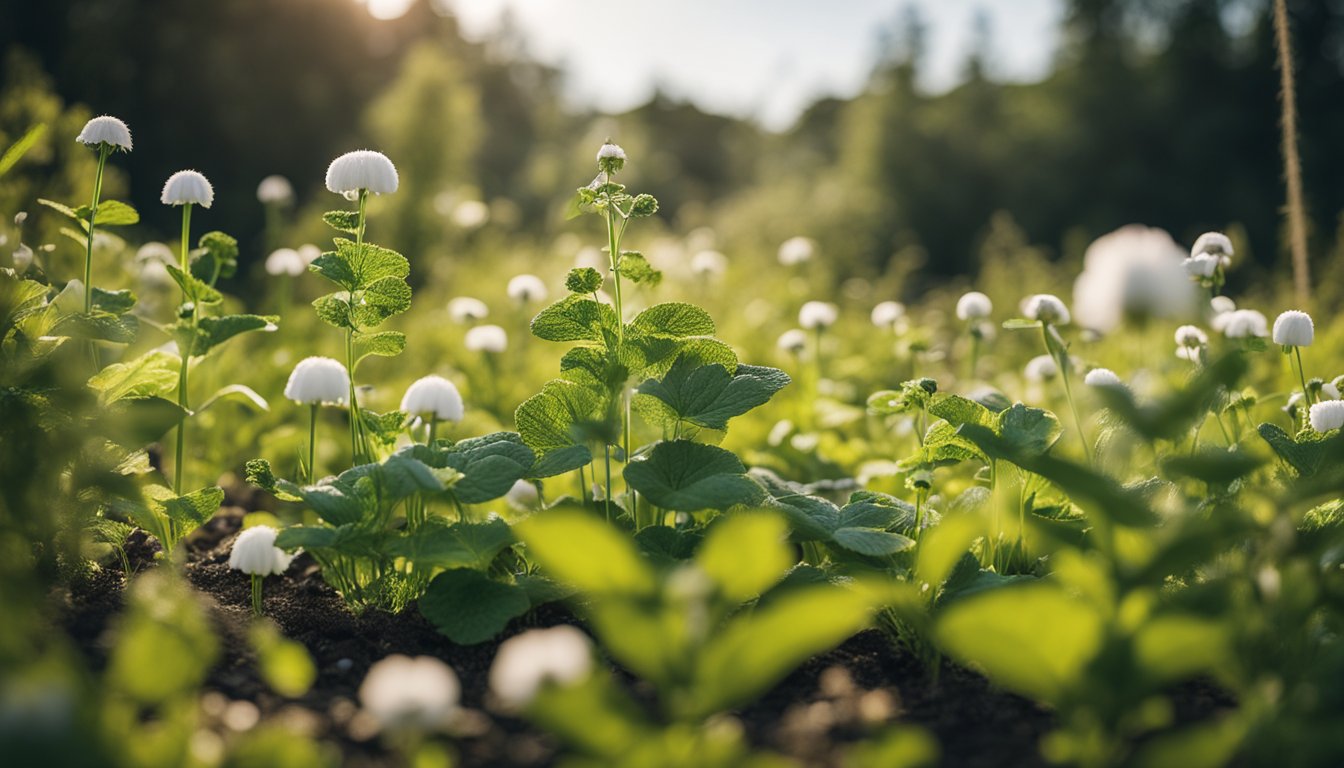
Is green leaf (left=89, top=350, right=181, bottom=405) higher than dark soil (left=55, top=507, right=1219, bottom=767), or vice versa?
green leaf (left=89, top=350, right=181, bottom=405)

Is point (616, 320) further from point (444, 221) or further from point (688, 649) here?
point (444, 221)

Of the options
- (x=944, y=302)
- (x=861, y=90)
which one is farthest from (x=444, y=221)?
(x=861, y=90)

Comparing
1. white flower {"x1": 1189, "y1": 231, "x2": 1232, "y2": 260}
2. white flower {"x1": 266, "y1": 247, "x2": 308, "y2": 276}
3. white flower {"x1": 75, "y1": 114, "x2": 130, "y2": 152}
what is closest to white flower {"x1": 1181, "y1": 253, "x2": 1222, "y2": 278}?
white flower {"x1": 1189, "y1": 231, "x2": 1232, "y2": 260}

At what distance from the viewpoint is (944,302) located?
577 centimetres

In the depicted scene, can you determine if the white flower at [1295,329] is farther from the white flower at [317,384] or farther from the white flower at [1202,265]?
the white flower at [317,384]

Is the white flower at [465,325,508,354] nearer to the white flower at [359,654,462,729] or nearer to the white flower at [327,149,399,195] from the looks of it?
the white flower at [327,149,399,195]

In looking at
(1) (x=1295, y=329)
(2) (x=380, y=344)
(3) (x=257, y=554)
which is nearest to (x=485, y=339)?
(2) (x=380, y=344)

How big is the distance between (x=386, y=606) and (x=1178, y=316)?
1322mm

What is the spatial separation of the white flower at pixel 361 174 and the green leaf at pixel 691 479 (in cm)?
64

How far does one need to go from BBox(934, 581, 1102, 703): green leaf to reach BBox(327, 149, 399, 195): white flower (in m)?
1.13

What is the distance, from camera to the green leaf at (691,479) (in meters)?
1.45

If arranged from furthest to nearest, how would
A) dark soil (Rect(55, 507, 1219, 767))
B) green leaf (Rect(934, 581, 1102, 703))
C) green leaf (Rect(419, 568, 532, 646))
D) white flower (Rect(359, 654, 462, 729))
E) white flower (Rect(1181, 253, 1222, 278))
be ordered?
white flower (Rect(1181, 253, 1222, 278)) < green leaf (Rect(419, 568, 532, 646)) < dark soil (Rect(55, 507, 1219, 767)) < green leaf (Rect(934, 581, 1102, 703)) < white flower (Rect(359, 654, 462, 729))

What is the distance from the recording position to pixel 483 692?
1.32 meters

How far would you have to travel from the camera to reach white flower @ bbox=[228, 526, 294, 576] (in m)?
1.48
